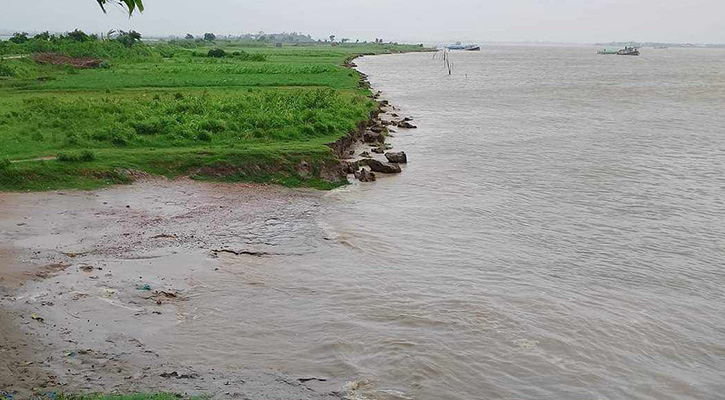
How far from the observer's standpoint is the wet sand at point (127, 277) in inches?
361

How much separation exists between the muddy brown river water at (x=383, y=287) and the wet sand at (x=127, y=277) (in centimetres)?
5

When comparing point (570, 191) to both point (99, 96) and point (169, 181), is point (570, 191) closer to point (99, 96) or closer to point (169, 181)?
point (169, 181)

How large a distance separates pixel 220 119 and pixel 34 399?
61.2ft

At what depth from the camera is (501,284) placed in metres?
13.9

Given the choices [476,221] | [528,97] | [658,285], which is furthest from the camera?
[528,97]

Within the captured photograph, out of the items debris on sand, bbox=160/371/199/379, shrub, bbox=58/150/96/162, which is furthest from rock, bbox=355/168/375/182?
debris on sand, bbox=160/371/199/379

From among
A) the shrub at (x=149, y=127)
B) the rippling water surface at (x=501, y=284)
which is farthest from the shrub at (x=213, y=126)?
the rippling water surface at (x=501, y=284)

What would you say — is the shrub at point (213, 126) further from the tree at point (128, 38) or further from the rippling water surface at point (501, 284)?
the tree at point (128, 38)

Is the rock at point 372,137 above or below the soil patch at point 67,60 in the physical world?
below

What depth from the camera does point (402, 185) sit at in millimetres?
22625

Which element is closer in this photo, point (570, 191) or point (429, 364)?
point (429, 364)

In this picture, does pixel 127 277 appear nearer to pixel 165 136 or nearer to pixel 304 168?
pixel 304 168

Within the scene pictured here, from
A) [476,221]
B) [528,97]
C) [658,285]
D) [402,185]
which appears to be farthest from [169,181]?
[528,97]

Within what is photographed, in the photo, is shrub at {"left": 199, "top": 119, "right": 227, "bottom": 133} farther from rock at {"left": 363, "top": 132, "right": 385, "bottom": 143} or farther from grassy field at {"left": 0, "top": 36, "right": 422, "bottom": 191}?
rock at {"left": 363, "top": 132, "right": 385, "bottom": 143}
